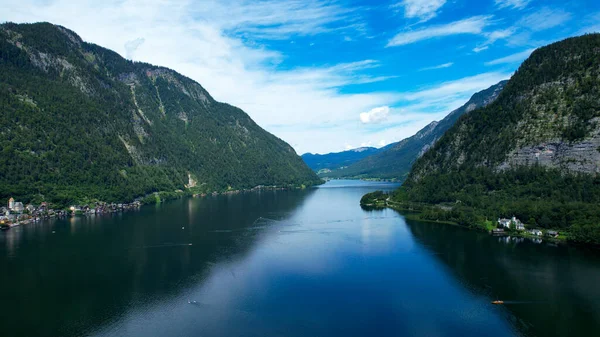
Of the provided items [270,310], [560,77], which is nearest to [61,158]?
[270,310]

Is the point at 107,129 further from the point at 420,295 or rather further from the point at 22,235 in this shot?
the point at 420,295

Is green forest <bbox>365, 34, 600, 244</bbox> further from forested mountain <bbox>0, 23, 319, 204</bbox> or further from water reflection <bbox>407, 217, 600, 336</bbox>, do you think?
forested mountain <bbox>0, 23, 319, 204</bbox>

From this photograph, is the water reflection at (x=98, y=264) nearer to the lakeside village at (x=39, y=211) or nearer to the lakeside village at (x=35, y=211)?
the lakeside village at (x=35, y=211)

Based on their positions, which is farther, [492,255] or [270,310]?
[492,255]

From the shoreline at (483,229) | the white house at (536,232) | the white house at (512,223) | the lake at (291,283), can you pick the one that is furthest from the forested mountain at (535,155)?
the lake at (291,283)

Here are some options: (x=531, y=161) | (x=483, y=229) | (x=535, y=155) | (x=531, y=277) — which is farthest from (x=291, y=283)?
(x=535, y=155)
